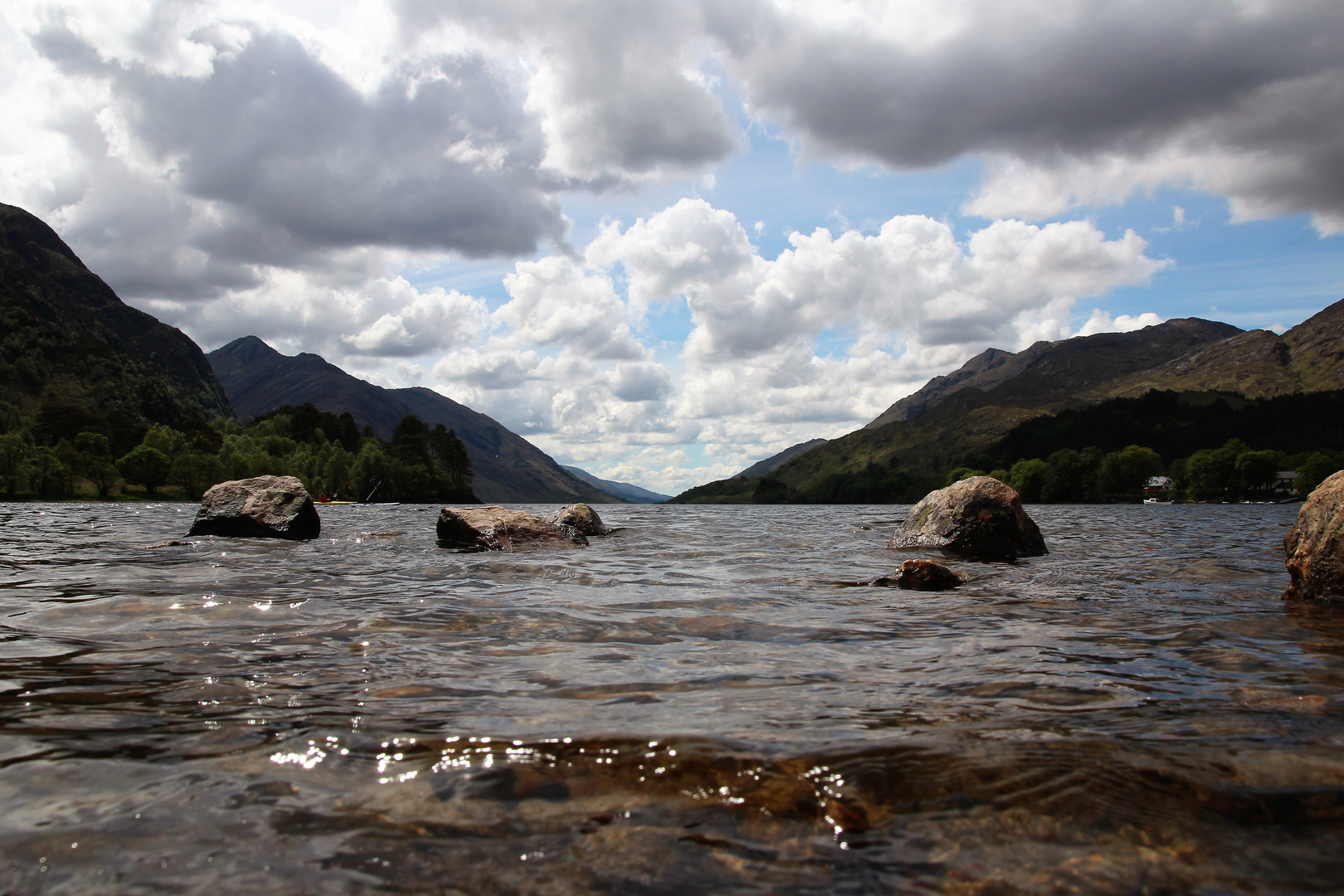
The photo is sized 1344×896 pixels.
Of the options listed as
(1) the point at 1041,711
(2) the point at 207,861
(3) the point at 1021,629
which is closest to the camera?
(2) the point at 207,861

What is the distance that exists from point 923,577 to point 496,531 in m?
13.8

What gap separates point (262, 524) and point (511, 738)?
25351mm

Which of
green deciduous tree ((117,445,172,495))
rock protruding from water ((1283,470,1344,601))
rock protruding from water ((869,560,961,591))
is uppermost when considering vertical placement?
green deciduous tree ((117,445,172,495))

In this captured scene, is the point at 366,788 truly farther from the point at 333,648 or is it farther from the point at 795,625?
the point at 795,625

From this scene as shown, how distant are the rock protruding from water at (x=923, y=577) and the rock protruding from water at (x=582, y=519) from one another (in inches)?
668

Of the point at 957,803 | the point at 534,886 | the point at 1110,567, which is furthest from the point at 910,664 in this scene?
the point at 1110,567

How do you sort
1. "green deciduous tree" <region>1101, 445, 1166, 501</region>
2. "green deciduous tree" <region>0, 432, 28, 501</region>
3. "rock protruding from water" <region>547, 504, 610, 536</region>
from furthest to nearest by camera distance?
1. "green deciduous tree" <region>1101, 445, 1166, 501</region>
2. "green deciduous tree" <region>0, 432, 28, 501</region>
3. "rock protruding from water" <region>547, 504, 610, 536</region>

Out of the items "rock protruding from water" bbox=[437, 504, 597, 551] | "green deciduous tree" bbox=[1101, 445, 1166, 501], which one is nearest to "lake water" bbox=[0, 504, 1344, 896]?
"rock protruding from water" bbox=[437, 504, 597, 551]

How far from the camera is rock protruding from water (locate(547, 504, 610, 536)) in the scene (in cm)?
2955

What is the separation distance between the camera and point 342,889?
2.82 meters

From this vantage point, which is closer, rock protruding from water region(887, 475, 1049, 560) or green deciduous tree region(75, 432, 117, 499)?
rock protruding from water region(887, 475, 1049, 560)

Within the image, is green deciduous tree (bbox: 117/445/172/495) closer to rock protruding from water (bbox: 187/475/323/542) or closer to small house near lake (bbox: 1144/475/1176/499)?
rock protruding from water (bbox: 187/475/323/542)

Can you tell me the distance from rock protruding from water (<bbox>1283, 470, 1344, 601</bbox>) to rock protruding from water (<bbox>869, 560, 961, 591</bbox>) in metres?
5.24

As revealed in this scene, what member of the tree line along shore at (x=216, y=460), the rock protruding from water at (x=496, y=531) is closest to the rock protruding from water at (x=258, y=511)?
the rock protruding from water at (x=496, y=531)
